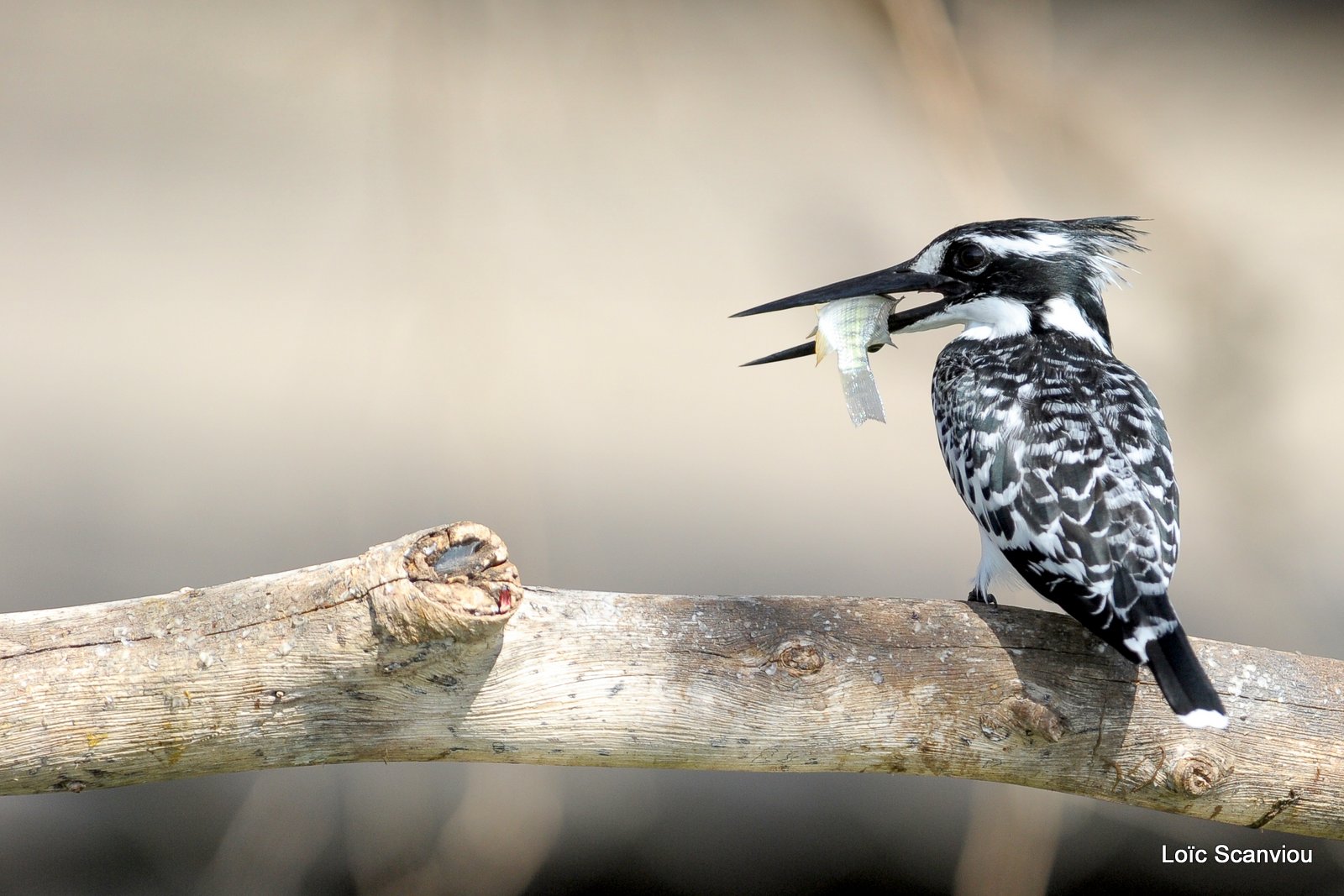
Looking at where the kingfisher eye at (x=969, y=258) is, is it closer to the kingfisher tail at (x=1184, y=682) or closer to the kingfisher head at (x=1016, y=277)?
the kingfisher head at (x=1016, y=277)

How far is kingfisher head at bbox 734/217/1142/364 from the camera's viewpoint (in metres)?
1.69

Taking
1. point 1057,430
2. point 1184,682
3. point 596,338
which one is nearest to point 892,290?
point 1057,430

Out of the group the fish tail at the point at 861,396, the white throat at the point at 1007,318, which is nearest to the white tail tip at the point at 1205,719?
the fish tail at the point at 861,396

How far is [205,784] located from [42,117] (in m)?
1.45

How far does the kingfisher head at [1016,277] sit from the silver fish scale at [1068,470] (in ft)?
0.17

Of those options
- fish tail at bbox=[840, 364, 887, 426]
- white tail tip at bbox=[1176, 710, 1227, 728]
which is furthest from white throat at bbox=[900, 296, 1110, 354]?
white tail tip at bbox=[1176, 710, 1227, 728]

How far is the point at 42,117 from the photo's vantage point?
2428mm

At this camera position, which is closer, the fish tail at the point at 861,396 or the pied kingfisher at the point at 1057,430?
the pied kingfisher at the point at 1057,430

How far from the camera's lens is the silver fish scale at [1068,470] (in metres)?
1.29

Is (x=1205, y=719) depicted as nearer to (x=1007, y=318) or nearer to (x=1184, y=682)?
(x=1184, y=682)

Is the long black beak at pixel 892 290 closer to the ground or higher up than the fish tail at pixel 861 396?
higher up

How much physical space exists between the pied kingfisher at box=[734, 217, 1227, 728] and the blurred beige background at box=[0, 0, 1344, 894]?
0.53 meters

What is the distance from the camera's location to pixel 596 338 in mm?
2730

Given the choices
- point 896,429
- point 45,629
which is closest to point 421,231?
point 896,429
